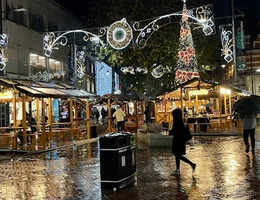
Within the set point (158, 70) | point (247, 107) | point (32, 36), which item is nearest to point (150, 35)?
point (158, 70)

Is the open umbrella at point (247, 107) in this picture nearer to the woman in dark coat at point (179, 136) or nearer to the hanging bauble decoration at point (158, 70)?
the woman in dark coat at point (179, 136)

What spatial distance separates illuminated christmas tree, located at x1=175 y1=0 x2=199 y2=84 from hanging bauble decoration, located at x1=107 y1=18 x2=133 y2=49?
6556 millimetres

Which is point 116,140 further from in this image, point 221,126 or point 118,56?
point 118,56

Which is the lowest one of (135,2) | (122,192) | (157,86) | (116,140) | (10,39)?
(122,192)

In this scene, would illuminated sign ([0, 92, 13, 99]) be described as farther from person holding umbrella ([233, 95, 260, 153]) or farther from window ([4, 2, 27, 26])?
window ([4, 2, 27, 26])

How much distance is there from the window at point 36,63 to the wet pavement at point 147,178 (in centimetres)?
1932

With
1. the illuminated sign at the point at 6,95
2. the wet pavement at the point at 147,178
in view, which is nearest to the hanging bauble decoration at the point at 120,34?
the illuminated sign at the point at 6,95

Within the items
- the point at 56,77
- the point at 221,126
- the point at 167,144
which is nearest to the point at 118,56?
the point at 56,77

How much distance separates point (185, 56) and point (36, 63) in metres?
13.9

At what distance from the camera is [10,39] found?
30766 millimetres

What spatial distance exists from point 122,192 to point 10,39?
24539mm

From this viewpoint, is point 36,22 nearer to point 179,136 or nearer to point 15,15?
point 15,15

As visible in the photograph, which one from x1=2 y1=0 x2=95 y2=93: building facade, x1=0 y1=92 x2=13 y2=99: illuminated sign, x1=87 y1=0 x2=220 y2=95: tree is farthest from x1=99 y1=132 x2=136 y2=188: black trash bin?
x1=87 y1=0 x2=220 y2=95: tree

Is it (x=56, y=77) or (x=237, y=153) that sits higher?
(x=56, y=77)
